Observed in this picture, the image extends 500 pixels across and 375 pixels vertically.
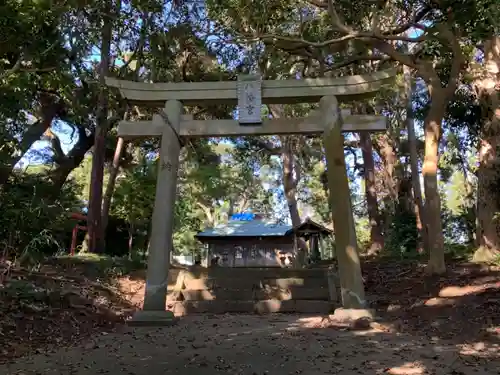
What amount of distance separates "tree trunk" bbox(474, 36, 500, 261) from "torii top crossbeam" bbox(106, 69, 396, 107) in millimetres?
2867

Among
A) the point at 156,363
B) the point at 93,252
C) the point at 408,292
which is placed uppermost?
the point at 93,252

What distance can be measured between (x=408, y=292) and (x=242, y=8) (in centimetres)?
646

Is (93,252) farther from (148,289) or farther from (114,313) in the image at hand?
(148,289)

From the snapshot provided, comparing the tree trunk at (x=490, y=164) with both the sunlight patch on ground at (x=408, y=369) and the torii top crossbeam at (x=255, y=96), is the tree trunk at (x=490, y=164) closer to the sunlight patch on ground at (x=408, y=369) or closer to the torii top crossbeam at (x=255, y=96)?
the torii top crossbeam at (x=255, y=96)

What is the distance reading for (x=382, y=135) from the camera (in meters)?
18.4

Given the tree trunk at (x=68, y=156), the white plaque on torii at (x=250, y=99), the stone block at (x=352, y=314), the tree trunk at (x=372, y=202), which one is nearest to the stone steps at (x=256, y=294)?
the stone block at (x=352, y=314)

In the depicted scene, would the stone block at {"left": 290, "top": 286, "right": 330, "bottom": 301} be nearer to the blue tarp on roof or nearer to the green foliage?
the green foliage

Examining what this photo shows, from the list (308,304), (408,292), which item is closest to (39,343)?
(308,304)

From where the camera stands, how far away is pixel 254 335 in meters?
Result: 6.45

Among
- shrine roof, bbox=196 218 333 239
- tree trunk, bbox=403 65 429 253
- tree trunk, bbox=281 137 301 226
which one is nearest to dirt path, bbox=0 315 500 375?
tree trunk, bbox=403 65 429 253

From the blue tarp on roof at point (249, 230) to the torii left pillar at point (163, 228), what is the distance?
12610mm

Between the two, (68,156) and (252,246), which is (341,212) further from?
(252,246)

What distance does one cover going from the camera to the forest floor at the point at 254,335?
477 cm

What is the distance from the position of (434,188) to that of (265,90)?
3647 mm
